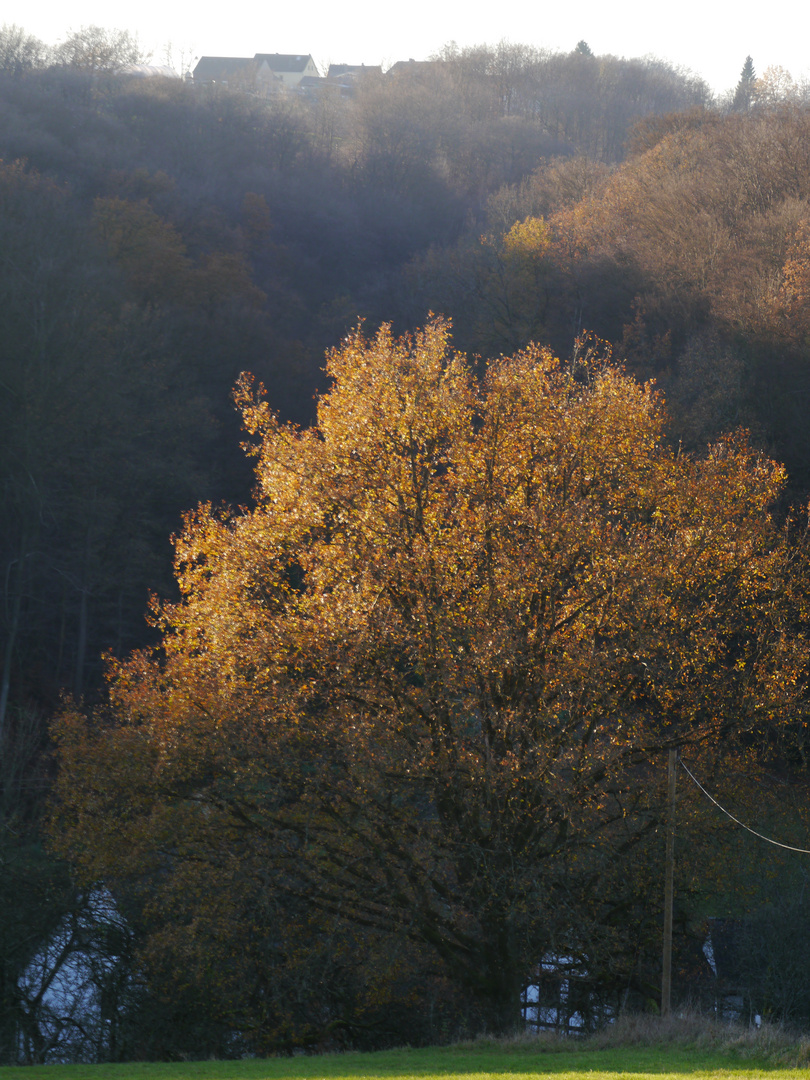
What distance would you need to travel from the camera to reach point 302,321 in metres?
53.1

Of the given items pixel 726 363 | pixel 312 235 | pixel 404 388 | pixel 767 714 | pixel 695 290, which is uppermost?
pixel 312 235

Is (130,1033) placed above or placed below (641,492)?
below

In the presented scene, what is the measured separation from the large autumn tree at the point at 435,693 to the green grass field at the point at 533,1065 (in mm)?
2549

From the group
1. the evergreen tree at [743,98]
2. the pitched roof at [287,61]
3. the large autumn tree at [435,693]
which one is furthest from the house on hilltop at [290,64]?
the large autumn tree at [435,693]

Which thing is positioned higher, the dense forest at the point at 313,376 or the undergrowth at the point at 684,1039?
the dense forest at the point at 313,376

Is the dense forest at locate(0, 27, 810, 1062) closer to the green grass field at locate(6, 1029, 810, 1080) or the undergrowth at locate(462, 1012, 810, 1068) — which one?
the undergrowth at locate(462, 1012, 810, 1068)

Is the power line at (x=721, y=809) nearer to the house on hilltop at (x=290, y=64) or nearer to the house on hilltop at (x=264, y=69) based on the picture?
the house on hilltop at (x=264, y=69)

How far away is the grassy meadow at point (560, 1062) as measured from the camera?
1069 cm

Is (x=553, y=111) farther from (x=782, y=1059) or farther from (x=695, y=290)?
(x=782, y=1059)

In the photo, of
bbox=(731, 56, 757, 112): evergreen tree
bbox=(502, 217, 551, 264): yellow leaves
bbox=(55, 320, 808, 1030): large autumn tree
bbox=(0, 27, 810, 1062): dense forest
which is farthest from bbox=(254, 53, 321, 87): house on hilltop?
bbox=(55, 320, 808, 1030): large autumn tree

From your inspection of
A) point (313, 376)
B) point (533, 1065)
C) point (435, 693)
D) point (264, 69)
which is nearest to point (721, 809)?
point (435, 693)

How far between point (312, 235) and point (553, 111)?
24.9 metres

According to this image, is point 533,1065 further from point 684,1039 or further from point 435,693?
point 435,693

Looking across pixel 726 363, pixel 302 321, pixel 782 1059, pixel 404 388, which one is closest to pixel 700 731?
pixel 782 1059
